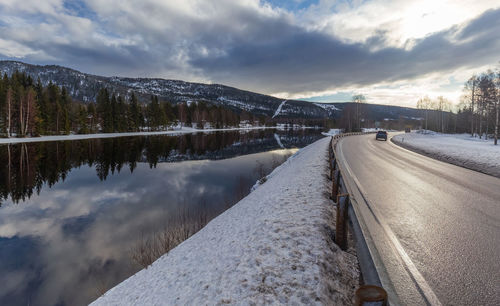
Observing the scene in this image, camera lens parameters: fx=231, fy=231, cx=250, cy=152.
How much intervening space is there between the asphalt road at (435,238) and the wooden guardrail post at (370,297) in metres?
1.47

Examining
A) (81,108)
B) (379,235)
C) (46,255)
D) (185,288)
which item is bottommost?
(46,255)

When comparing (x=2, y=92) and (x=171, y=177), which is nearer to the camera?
(x=171, y=177)

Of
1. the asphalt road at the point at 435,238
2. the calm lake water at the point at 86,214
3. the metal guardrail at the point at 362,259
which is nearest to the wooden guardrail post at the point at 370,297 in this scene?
the metal guardrail at the point at 362,259

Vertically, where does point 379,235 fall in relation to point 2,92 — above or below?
below

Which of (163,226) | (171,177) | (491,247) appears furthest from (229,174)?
(491,247)

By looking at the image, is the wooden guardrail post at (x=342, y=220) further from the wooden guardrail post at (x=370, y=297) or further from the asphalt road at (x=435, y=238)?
the wooden guardrail post at (x=370, y=297)

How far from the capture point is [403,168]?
13.0m

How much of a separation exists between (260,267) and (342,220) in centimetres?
182

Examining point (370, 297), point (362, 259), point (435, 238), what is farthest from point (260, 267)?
point (435, 238)

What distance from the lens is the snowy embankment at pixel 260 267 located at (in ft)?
11.8

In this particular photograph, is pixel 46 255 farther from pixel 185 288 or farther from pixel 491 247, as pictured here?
pixel 491 247

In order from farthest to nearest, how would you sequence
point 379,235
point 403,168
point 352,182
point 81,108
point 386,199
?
1. point 81,108
2. point 403,168
3. point 352,182
4. point 386,199
5. point 379,235

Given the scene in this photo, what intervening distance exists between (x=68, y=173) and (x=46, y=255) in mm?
14357

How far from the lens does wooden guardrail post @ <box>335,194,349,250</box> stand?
4.38 meters
